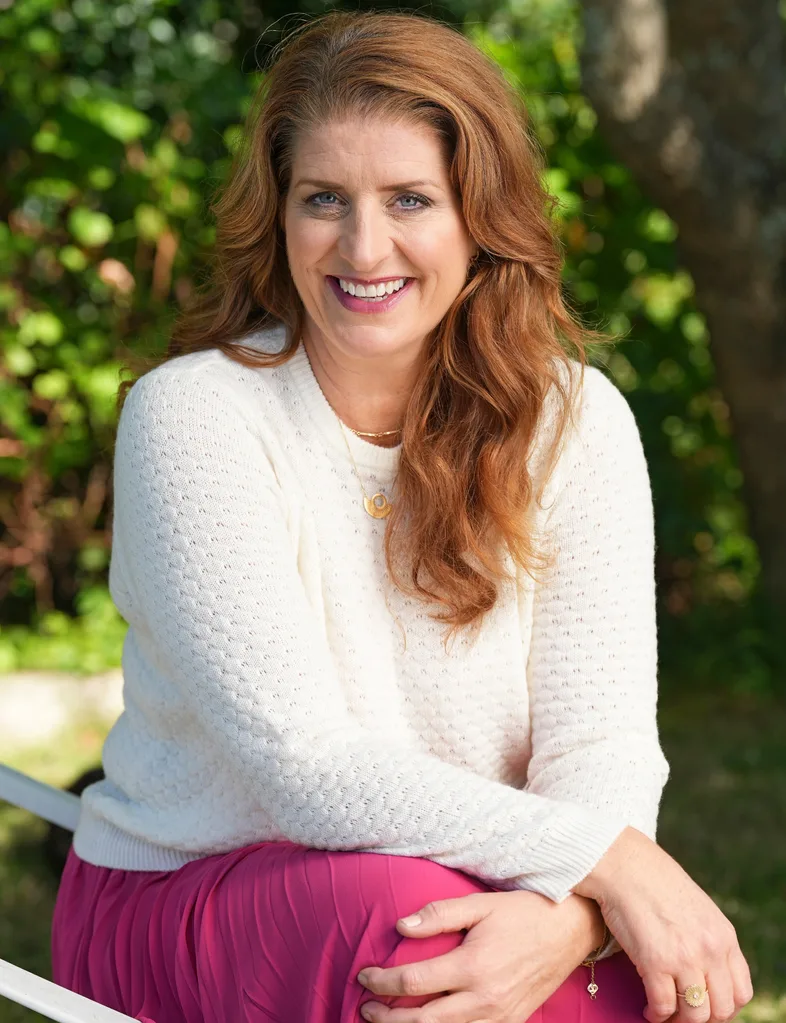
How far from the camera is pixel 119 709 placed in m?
4.11

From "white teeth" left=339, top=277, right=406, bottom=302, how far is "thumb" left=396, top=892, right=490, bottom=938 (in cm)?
79

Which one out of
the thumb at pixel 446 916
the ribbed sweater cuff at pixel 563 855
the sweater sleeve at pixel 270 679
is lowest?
the thumb at pixel 446 916

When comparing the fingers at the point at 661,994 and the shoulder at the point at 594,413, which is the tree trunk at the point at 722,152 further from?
the fingers at the point at 661,994

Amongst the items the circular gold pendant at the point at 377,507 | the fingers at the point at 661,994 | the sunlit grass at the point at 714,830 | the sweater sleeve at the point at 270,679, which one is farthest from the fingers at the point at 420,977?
the sunlit grass at the point at 714,830

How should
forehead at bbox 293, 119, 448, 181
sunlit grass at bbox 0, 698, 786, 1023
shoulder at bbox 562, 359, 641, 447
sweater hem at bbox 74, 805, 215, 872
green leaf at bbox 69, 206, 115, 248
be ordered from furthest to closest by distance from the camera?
green leaf at bbox 69, 206, 115, 248
sunlit grass at bbox 0, 698, 786, 1023
shoulder at bbox 562, 359, 641, 447
sweater hem at bbox 74, 805, 215, 872
forehead at bbox 293, 119, 448, 181

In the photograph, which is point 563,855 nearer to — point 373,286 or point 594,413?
point 594,413

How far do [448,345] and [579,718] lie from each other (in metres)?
Answer: 0.56

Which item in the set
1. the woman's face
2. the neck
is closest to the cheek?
the woman's face

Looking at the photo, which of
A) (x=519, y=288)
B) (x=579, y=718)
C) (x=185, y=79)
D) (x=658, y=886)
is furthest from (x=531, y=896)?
(x=185, y=79)

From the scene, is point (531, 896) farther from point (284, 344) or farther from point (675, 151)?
point (675, 151)

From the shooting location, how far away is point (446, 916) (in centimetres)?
152

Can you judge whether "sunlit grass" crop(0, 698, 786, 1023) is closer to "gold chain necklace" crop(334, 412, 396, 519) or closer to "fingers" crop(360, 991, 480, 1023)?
"fingers" crop(360, 991, 480, 1023)

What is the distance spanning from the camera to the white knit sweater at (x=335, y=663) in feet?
5.34

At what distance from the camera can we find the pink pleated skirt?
60.5 inches
